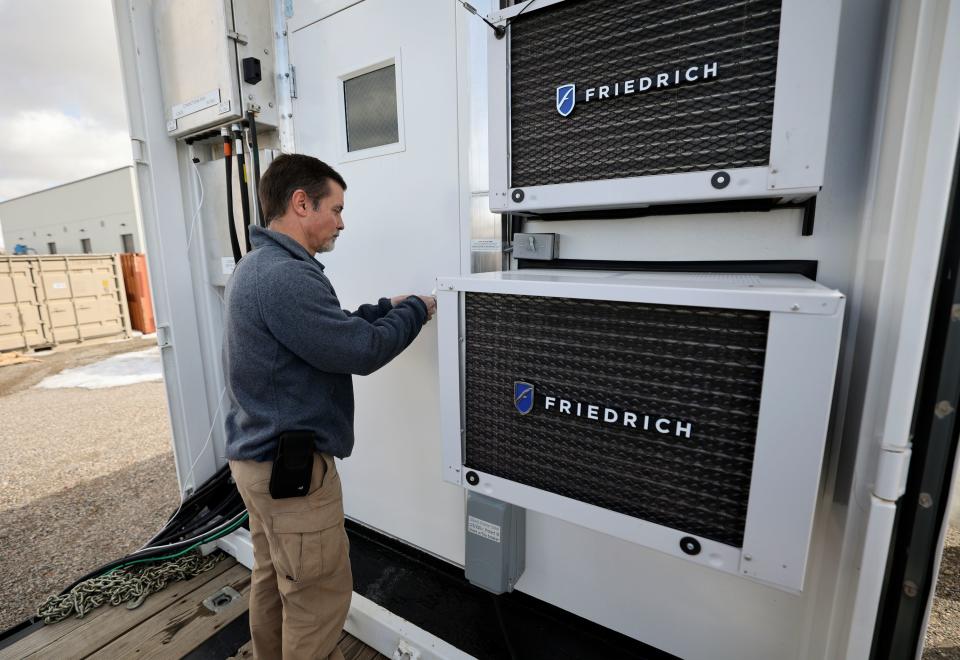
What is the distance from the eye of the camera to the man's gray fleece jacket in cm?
117

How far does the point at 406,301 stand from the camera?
142cm

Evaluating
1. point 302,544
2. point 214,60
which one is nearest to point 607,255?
point 302,544

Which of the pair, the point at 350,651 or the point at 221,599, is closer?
the point at 350,651

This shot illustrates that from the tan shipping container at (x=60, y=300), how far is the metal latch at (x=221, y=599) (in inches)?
328

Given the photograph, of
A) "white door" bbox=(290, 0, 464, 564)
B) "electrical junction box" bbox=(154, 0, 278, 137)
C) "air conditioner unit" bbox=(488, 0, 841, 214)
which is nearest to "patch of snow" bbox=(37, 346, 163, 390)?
"electrical junction box" bbox=(154, 0, 278, 137)

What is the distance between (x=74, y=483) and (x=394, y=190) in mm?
3218

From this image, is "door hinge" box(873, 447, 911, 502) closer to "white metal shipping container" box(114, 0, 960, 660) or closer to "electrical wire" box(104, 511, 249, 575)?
"white metal shipping container" box(114, 0, 960, 660)

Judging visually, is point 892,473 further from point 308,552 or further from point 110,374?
point 110,374

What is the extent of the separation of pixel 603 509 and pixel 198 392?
216cm

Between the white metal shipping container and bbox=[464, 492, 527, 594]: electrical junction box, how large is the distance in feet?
0.17

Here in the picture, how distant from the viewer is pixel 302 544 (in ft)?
4.16

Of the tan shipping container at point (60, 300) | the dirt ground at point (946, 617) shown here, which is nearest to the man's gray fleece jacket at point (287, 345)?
the dirt ground at point (946, 617)

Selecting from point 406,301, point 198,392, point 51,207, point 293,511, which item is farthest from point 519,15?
point 51,207

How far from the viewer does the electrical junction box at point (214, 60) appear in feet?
5.90
